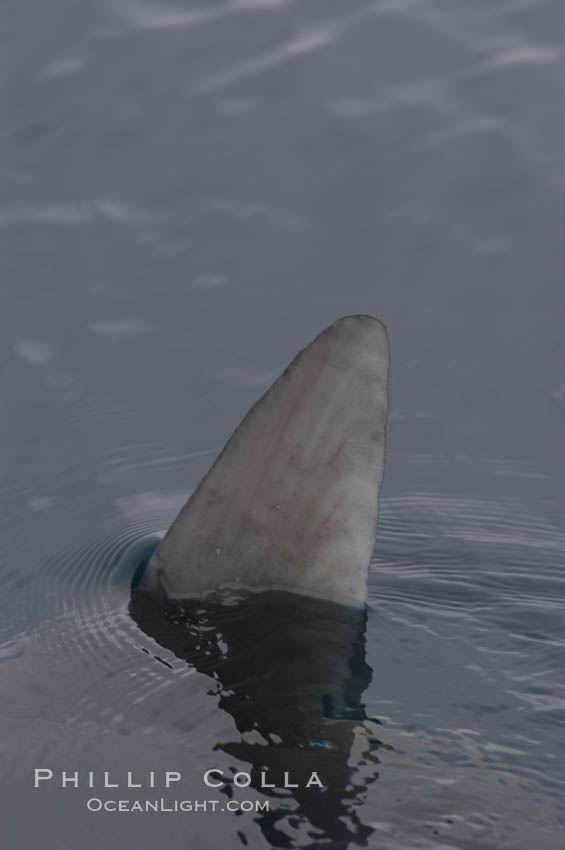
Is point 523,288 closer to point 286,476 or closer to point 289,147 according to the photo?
point 289,147

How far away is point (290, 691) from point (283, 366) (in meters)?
2.99

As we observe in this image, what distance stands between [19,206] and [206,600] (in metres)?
4.58

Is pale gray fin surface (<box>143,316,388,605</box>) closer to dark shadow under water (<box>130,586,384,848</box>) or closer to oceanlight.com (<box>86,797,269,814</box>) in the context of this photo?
dark shadow under water (<box>130,586,384,848</box>)

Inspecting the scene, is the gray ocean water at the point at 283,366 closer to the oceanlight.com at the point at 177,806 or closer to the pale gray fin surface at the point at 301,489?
the oceanlight.com at the point at 177,806

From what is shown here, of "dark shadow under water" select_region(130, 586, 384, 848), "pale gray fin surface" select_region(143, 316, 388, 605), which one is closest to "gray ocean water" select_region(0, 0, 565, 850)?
"dark shadow under water" select_region(130, 586, 384, 848)

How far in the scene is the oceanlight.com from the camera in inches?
158

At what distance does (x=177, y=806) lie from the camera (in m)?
4.02

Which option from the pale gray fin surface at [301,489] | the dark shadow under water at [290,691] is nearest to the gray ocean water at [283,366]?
the dark shadow under water at [290,691]

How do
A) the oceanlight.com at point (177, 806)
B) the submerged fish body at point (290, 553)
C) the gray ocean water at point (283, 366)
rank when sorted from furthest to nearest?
1. the submerged fish body at point (290, 553)
2. the gray ocean water at point (283, 366)
3. the oceanlight.com at point (177, 806)

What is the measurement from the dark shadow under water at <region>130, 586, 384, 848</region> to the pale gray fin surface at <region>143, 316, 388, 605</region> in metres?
0.09

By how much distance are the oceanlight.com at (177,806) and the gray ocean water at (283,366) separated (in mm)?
31

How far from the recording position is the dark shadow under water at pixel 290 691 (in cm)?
404

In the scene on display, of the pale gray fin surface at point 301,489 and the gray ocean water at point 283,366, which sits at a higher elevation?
the pale gray fin surface at point 301,489

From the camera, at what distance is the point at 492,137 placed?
9.03 meters
